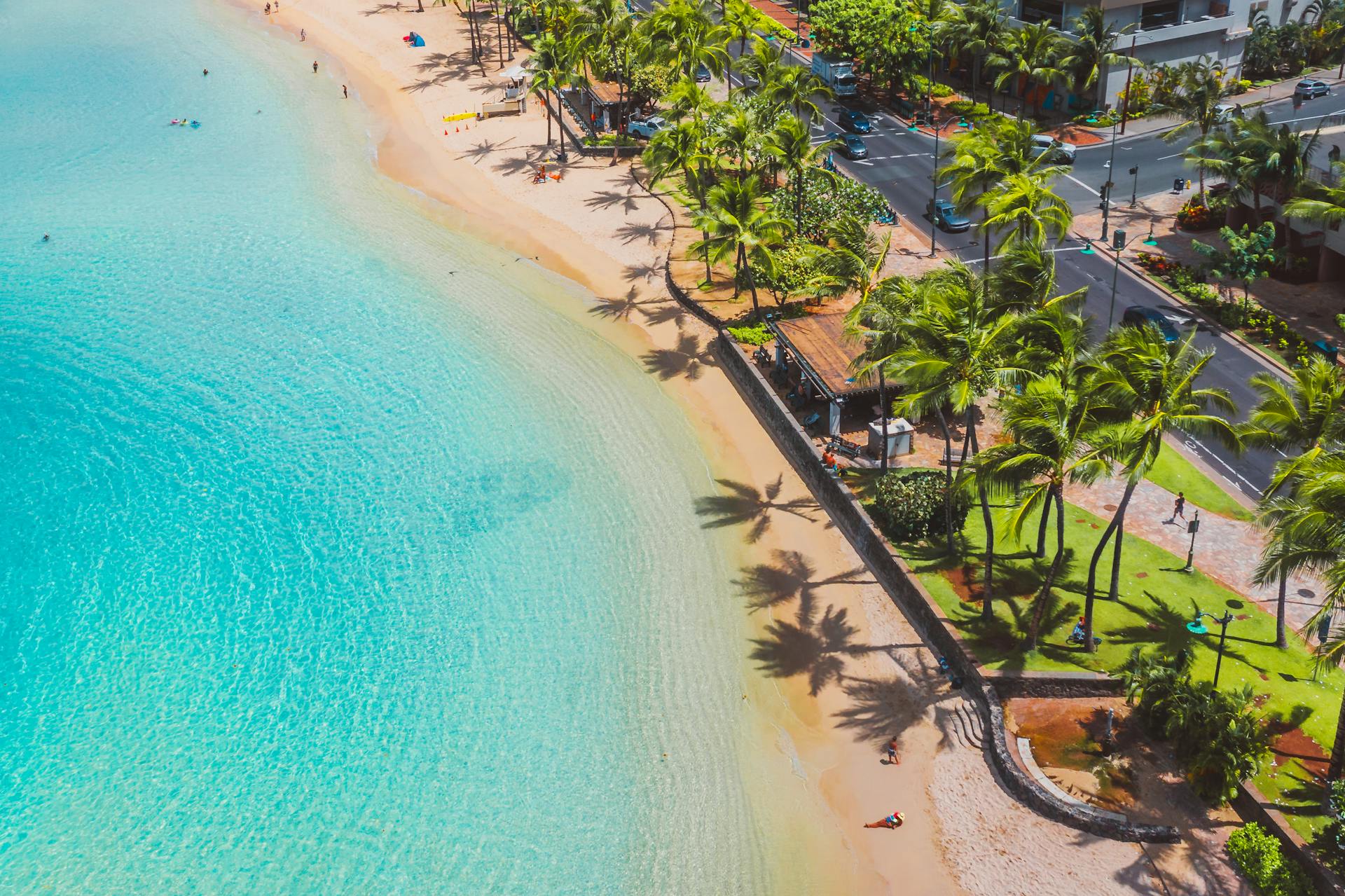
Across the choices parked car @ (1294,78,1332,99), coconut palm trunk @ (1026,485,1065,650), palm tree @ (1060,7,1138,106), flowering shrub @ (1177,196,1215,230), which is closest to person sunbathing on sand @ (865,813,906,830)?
coconut palm trunk @ (1026,485,1065,650)

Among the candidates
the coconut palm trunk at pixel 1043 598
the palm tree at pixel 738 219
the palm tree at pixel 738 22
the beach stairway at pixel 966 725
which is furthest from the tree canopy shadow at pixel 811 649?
the palm tree at pixel 738 22

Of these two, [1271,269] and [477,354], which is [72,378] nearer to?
[477,354]

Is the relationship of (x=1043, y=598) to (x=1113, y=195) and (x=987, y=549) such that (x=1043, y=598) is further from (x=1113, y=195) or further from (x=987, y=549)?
(x=1113, y=195)

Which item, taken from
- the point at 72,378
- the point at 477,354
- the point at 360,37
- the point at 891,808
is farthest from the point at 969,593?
the point at 360,37

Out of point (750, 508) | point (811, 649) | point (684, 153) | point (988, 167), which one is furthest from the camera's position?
point (684, 153)

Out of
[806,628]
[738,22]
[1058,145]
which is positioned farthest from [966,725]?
[738,22]

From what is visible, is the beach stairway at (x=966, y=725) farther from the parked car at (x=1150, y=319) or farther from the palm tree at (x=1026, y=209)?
the parked car at (x=1150, y=319)

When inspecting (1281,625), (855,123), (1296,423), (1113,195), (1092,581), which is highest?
(855,123)
